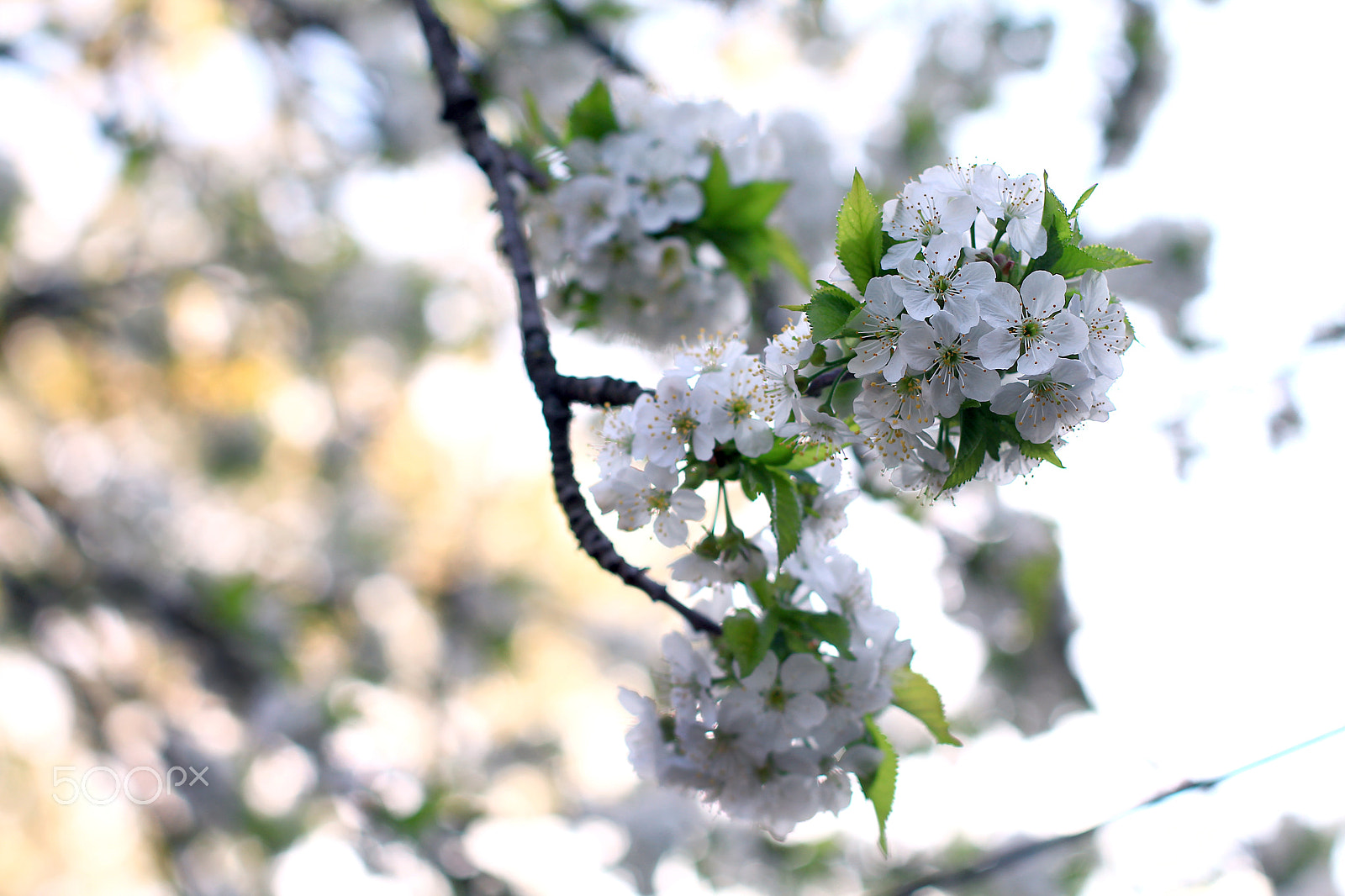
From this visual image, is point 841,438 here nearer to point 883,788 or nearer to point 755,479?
point 755,479

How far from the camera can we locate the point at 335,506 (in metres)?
7.16

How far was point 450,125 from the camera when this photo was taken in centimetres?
208

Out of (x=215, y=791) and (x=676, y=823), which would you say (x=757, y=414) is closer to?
(x=676, y=823)

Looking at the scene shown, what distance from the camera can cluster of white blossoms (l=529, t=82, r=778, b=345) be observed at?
2.03m

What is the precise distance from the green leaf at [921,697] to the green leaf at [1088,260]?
714 millimetres

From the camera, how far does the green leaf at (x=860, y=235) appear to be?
3.49 ft

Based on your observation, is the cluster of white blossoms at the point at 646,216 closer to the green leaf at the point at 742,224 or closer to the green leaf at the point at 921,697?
the green leaf at the point at 742,224

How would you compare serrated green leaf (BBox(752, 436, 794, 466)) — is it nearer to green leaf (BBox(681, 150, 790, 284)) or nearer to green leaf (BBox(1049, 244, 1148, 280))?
green leaf (BBox(1049, 244, 1148, 280))

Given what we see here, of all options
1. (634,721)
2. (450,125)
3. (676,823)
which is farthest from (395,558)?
(634,721)

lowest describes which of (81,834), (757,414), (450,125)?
(757,414)

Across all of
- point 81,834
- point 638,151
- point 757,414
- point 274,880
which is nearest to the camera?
point 757,414

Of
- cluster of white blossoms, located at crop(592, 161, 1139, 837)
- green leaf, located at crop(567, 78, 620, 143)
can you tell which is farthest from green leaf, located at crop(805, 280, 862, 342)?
green leaf, located at crop(567, 78, 620, 143)

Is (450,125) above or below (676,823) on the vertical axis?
above

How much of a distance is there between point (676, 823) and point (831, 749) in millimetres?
4177
